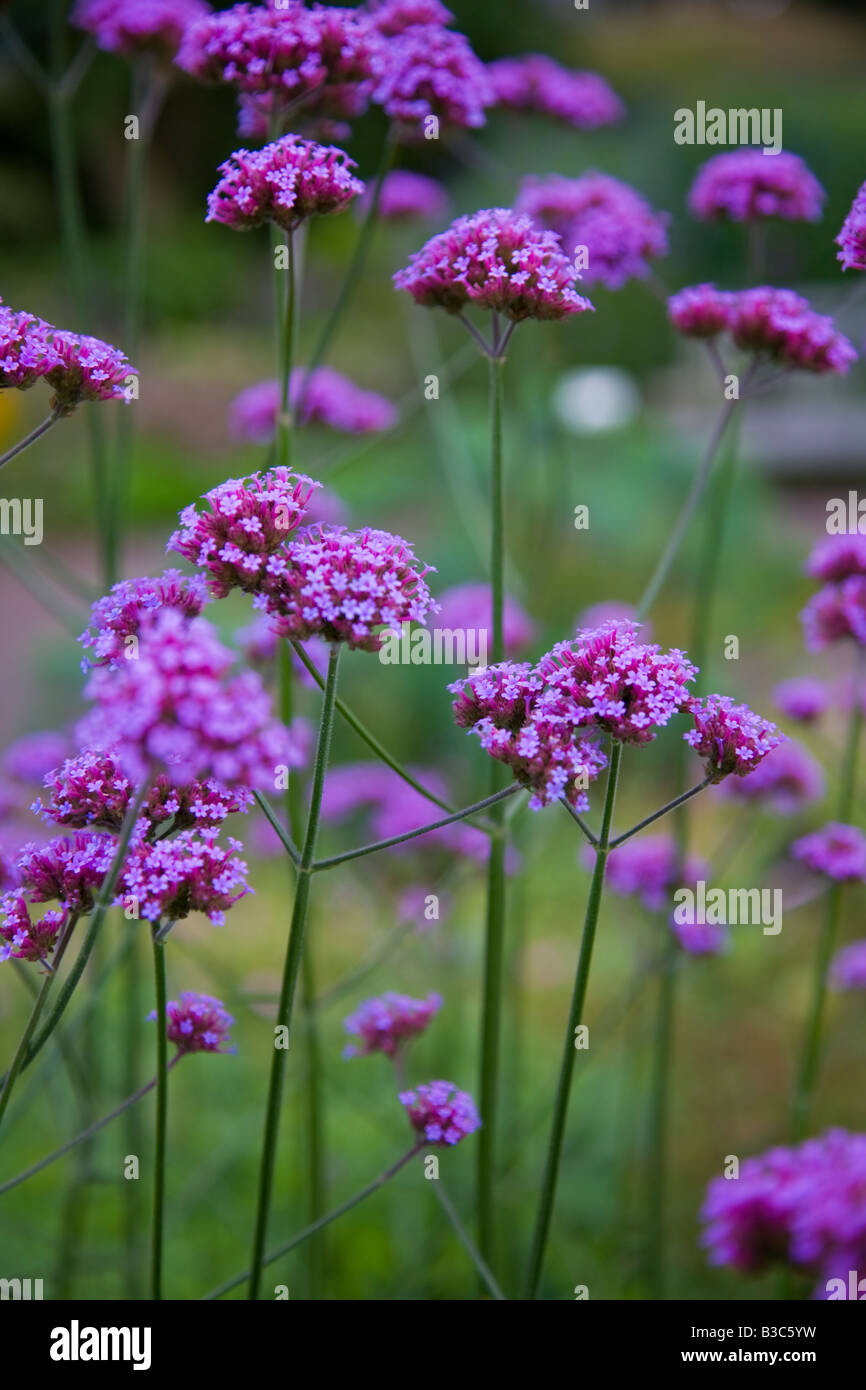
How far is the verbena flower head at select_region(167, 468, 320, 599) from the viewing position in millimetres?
993

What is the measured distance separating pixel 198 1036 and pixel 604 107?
176 centimetres

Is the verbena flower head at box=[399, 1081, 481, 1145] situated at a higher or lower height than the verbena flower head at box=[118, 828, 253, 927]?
lower

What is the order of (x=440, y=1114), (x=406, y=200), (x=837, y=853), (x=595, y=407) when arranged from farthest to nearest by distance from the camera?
(x=595, y=407) → (x=406, y=200) → (x=837, y=853) → (x=440, y=1114)

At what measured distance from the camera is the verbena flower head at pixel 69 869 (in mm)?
987

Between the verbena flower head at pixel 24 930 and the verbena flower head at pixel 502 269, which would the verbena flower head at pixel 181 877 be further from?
the verbena flower head at pixel 502 269

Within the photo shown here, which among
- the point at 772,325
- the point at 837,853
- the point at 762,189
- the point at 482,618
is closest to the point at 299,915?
the point at 772,325

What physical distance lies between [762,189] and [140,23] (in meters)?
0.93

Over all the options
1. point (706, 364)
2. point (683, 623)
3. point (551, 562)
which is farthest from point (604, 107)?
point (706, 364)

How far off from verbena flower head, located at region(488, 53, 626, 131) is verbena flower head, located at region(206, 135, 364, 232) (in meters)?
0.97

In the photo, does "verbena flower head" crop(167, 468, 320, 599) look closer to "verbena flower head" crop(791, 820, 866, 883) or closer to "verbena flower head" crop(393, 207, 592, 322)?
"verbena flower head" crop(393, 207, 592, 322)

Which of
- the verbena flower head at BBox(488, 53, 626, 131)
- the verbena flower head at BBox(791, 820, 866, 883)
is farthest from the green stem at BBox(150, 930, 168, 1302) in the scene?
the verbena flower head at BBox(488, 53, 626, 131)

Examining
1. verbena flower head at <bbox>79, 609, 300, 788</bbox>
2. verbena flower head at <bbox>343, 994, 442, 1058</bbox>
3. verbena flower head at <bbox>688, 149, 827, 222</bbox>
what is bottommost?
verbena flower head at <bbox>343, 994, 442, 1058</bbox>

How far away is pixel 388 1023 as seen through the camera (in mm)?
1331

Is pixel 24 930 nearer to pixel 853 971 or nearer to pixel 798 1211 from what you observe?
pixel 798 1211
